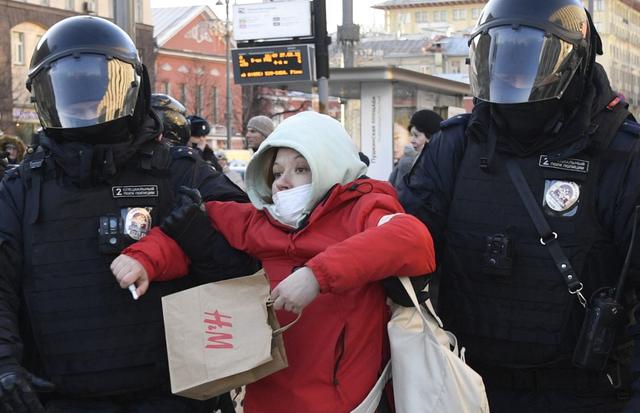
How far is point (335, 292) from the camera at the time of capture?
2375mm

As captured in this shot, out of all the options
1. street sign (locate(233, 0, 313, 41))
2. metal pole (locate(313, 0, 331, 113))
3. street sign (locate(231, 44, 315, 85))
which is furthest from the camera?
street sign (locate(233, 0, 313, 41))

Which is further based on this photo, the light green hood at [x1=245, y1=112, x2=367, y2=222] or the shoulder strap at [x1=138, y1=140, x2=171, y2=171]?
the shoulder strap at [x1=138, y1=140, x2=171, y2=171]

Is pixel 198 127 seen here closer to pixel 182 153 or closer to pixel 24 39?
pixel 182 153

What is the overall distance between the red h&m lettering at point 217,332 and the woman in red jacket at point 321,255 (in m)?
0.18

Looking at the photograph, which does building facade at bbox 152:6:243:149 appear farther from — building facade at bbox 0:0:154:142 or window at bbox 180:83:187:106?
building facade at bbox 0:0:154:142

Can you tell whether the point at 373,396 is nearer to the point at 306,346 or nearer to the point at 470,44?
the point at 306,346

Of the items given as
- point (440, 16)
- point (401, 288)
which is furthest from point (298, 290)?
point (440, 16)

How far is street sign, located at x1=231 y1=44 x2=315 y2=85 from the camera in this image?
9.98 m

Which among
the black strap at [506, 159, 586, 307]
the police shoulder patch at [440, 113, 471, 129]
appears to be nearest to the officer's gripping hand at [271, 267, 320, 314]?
the black strap at [506, 159, 586, 307]

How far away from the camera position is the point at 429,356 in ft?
8.06

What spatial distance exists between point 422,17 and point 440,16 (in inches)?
94.2

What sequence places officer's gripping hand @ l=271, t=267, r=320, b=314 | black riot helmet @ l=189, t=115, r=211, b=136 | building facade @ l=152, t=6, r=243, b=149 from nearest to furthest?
officer's gripping hand @ l=271, t=267, r=320, b=314 → black riot helmet @ l=189, t=115, r=211, b=136 → building facade @ l=152, t=6, r=243, b=149

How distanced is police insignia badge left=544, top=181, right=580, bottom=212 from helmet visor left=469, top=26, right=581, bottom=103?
278 mm

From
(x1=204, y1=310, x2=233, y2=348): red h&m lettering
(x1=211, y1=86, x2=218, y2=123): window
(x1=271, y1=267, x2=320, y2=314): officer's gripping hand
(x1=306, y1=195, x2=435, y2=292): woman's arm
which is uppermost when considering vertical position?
(x1=306, y1=195, x2=435, y2=292): woman's arm
